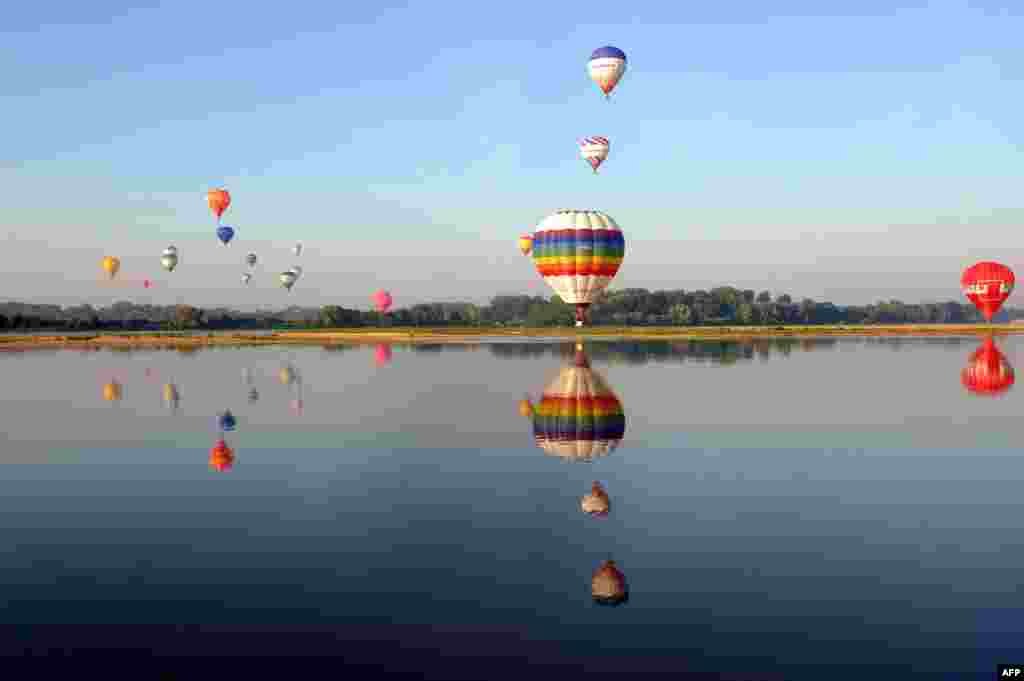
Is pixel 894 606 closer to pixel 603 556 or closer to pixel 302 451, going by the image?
pixel 603 556

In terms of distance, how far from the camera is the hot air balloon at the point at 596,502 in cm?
1656

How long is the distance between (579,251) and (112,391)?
36966 mm

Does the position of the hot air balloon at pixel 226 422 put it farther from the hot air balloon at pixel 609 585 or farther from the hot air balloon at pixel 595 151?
the hot air balloon at pixel 595 151

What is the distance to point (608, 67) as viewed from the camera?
7194 centimetres

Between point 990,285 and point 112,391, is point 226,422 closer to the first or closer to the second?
point 112,391

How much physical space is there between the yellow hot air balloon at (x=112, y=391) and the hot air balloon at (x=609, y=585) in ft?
103

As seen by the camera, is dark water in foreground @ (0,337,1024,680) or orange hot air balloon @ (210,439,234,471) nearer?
dark water in foreground @ (0,337,1024,680)

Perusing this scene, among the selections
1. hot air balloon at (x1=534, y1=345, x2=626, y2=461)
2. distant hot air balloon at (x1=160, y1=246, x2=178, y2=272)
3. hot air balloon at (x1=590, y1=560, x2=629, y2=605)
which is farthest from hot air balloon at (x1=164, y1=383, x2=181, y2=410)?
distant hot air balloon at (x1=160, y1=246, x2=178, y2=272)

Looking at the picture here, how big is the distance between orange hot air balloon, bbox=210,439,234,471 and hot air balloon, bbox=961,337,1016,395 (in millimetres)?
29218

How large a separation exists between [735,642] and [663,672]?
3.92 feet

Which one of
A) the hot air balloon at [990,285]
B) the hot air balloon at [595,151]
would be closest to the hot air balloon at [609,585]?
the hot air balloon at [595,151]

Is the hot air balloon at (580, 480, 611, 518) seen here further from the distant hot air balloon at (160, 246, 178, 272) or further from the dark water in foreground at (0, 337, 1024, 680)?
the distant hot air balloon at (160, 246, 178, 272)

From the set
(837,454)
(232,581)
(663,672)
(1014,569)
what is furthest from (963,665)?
(837,454)

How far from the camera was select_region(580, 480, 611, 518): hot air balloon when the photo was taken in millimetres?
16562
